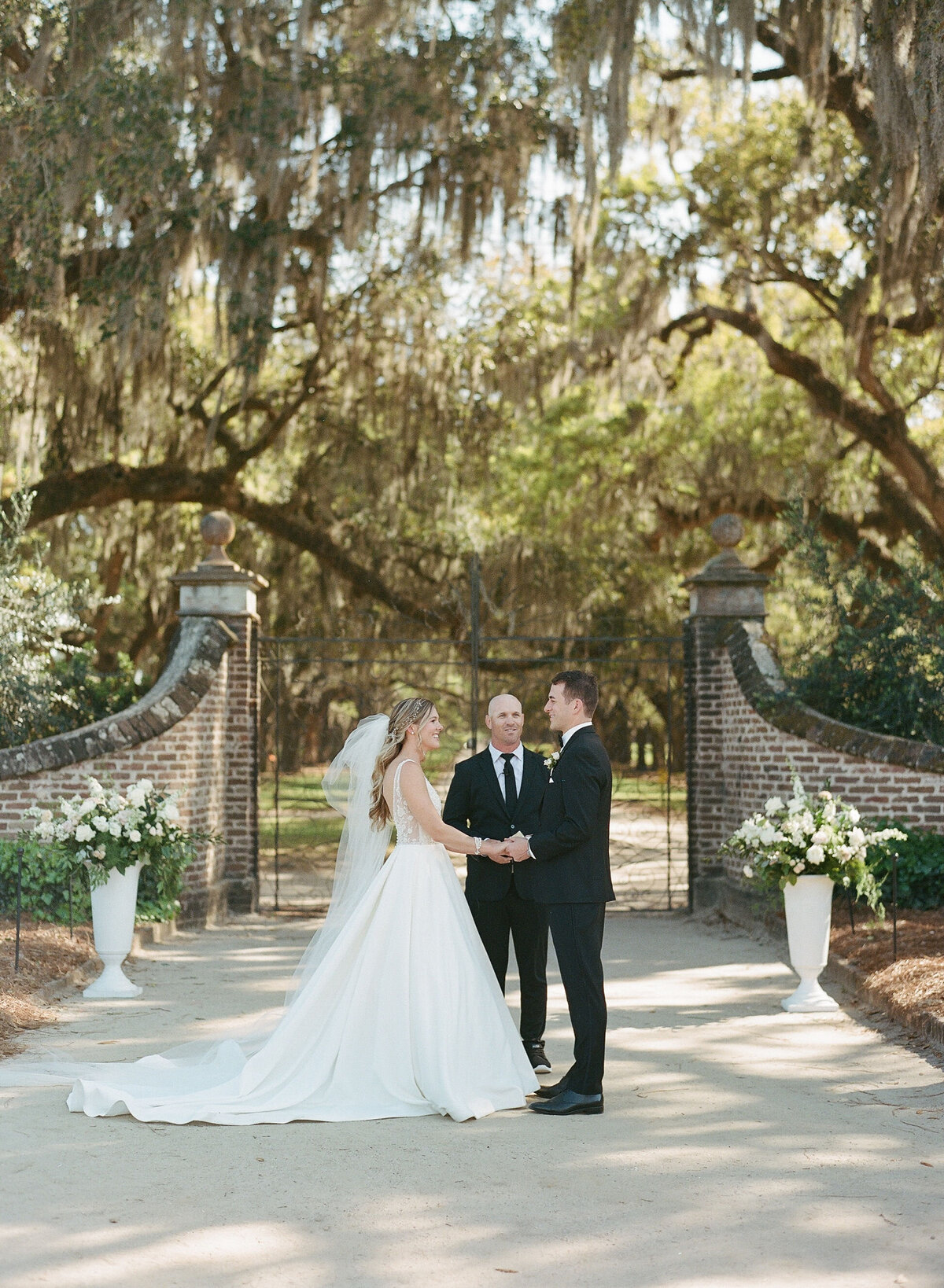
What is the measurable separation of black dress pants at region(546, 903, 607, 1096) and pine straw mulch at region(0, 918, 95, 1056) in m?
2.59

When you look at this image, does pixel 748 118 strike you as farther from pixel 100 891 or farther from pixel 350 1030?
pixel 350 1030

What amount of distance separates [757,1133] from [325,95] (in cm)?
1139

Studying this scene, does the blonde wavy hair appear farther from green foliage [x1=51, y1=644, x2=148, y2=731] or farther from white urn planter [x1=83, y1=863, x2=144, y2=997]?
green foliage [x1=51, y1=644, x2=148, y2=731]

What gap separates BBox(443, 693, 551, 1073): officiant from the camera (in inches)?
236

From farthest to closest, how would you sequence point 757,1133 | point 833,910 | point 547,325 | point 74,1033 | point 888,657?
1. point 547,325
2. point 888,657
3. point 833,910
4. point 74,1033
5. point 757,1133

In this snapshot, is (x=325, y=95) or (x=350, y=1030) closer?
(x=350, y=1030)

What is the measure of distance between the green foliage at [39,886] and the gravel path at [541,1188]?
2621 millimetres

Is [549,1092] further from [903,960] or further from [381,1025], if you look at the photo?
[903,960]

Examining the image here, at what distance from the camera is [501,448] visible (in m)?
17.8

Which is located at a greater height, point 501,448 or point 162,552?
point 501,448

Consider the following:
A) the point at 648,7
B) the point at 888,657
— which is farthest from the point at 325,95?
the point at 888,657

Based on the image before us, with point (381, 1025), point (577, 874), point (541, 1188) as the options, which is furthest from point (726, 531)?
point (541, 1188)

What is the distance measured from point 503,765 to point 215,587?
5.78 meters

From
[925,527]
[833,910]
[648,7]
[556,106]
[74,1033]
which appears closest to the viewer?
[74,1033]
